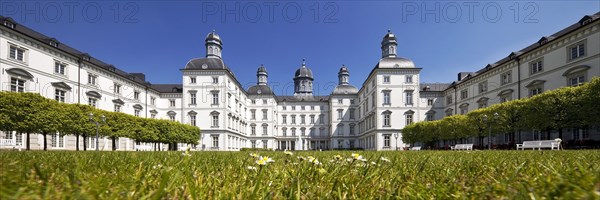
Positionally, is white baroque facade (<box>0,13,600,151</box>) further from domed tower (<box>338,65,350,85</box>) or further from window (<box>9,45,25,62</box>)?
domed tower (<box>338,65,350,85</box>)

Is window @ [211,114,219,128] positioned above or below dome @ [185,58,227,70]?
below

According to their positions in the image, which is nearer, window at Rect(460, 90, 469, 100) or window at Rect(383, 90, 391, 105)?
window at Rect(460, 90, 469, 100)

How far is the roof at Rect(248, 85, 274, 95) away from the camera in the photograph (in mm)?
73887

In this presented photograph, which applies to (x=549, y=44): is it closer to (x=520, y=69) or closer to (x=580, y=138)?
(x=520, y=69)

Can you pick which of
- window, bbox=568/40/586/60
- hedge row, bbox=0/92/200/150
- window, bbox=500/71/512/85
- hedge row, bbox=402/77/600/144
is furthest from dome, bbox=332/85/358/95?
hedge row, bbox=0/92/200/150

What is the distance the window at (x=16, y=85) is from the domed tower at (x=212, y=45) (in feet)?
108

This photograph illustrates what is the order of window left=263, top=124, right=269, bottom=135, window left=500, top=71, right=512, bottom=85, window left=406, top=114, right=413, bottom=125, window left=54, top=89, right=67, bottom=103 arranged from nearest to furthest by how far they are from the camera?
1. window left=54, top=89, right=67, bottom=103
2. window left=500, top=71, right=512, bottom=85
3. window left=406, top=114, right=413, bottom=125
4. window left=263, top=124, right=269, bottom=135

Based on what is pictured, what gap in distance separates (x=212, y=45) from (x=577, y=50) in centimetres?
5441

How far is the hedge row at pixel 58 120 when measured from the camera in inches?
759

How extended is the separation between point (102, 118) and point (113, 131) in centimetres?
543

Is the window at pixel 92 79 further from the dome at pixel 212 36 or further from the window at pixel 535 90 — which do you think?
the window at pixel 535 90

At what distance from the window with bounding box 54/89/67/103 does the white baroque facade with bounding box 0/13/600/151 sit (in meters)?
0.17

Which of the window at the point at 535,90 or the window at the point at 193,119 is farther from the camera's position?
the window at the point at 193,119

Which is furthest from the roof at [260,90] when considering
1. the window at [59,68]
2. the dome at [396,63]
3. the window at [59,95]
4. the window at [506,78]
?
the window at [506,78]
